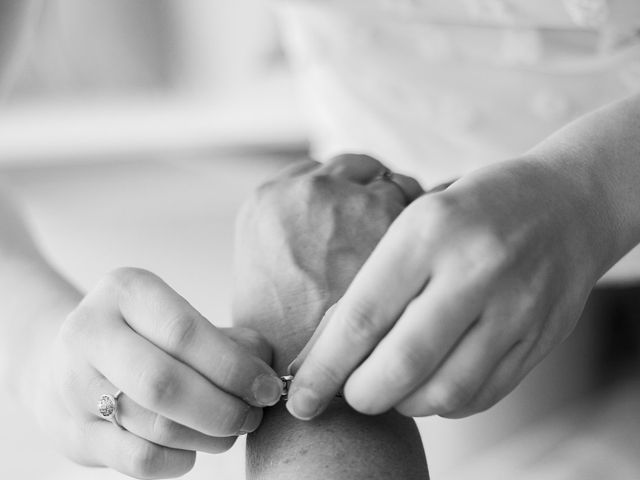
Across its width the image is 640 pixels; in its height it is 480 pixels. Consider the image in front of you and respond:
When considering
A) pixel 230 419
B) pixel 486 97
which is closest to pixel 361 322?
pixel 230 419

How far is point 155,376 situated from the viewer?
0.48 meters

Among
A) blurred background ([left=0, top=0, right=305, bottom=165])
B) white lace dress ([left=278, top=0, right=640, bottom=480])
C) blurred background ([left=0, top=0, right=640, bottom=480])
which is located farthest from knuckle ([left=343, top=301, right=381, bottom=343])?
blurred background ([left=0, top=0, right=305, bottom=165])

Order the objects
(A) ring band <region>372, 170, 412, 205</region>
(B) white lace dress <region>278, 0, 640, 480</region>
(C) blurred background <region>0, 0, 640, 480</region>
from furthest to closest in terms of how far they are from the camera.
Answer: (C) blurred background <region>0, 0, 640, 480</region>, (B) white lace dress <region>278, 0, 640, 480</region>, (A) ring band <region>372, 170, 412, 205</region>

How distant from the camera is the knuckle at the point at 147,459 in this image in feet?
1.79

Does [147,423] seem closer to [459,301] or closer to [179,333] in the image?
[179,333]

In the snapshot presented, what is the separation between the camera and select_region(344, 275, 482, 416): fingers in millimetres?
434

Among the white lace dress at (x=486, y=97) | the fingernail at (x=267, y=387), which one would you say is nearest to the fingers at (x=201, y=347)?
the fingernail at (x=267, y=387)

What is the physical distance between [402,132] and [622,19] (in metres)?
0.37

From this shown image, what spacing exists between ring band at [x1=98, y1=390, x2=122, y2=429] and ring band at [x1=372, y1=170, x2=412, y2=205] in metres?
0.25

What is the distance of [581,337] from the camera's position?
0.95m

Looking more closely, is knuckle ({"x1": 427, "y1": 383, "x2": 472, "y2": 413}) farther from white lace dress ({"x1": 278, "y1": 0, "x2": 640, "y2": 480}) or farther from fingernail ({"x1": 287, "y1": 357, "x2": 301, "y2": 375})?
white lace dress ({"x1": 278, "y1": 0, "x2": 640, "y2": 480})

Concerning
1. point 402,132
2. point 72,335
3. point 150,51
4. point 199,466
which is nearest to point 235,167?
point 150,51

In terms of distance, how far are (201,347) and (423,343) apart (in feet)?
0.43

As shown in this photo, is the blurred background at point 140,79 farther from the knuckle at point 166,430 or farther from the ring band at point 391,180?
the knuckle at point 166,430
